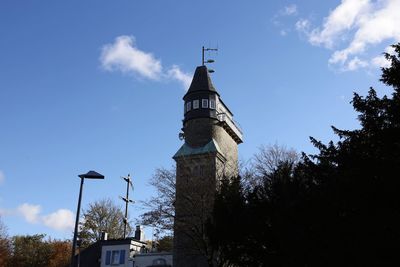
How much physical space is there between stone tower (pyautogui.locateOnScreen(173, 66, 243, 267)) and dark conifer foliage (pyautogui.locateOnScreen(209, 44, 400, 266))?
778 centimetres

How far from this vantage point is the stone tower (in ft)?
104

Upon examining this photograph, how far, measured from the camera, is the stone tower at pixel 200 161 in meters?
31.8

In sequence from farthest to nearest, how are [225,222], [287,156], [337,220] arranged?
1. [287,156]
2. [225,222]
3. [337,220]

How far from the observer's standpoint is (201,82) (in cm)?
4803

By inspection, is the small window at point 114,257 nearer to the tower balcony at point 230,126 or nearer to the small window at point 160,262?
the small window at point 160,262

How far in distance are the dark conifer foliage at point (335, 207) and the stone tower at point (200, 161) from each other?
7.78m

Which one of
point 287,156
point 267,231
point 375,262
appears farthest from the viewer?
point 287,156

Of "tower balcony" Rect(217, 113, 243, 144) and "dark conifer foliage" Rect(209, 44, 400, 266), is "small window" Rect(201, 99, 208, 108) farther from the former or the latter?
"dark conifer foliage" Rect(209, 44, 400, 266)

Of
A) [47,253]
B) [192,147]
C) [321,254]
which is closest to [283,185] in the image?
[321,254]

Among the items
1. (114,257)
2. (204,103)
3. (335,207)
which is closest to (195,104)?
(204,103)

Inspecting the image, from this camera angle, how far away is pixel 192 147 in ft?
145

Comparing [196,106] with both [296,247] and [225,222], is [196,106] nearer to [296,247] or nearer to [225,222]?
[225,222]

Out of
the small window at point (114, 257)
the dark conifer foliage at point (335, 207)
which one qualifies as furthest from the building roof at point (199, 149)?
the dark conifer foliage at point (335, 207)

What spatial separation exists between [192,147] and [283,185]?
923 inches
